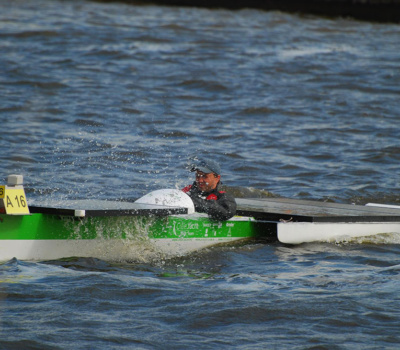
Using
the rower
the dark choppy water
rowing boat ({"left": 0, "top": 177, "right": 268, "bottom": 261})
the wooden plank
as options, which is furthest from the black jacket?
the wooden plank

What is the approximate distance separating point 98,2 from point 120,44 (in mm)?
7470

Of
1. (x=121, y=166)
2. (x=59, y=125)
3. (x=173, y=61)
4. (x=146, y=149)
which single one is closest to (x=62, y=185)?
(x=121, y=166)

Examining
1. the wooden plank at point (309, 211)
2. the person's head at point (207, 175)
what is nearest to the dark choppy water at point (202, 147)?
the wooden plank at point (309, 211)

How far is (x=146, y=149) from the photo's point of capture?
49.5 feet

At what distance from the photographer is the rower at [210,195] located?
8977mm

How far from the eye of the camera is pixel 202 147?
15.8 m

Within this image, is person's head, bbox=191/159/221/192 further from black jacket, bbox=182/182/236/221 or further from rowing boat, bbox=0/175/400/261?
rowing boat, bbox=0/175/400/261

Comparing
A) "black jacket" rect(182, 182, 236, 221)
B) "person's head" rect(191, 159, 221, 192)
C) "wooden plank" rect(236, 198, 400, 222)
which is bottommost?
"wooden plank" rect(236, 198, 400, 222)

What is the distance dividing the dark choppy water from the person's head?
85cm

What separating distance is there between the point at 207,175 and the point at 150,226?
42.8 inches

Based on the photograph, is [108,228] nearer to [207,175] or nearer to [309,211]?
[207,175]

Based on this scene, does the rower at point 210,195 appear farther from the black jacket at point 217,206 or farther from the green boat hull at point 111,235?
the green boat hull at point 111,235

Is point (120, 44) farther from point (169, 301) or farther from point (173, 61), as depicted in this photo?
point (169, 301)

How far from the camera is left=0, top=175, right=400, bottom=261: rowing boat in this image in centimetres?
773
